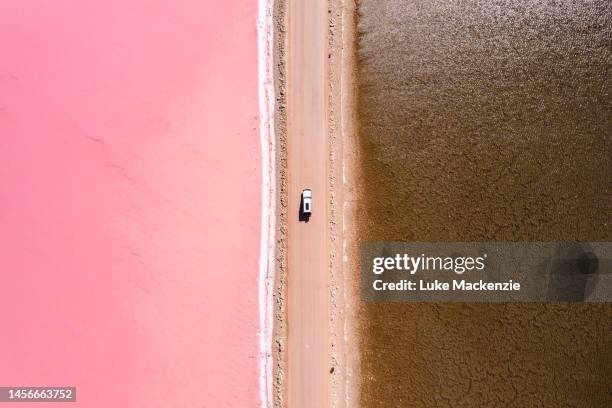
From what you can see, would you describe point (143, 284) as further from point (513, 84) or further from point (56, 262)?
point (513, 84)

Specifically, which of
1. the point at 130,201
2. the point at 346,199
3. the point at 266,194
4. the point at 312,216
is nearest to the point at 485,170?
the point at 346,199

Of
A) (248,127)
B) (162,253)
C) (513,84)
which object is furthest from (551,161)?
(162,253)

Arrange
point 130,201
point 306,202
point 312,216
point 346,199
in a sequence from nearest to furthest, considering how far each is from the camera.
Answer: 1. point 130,201
2. point 306,202
3. point 312,216
4. point 346,199

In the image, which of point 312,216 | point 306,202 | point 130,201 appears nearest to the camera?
point 130,201

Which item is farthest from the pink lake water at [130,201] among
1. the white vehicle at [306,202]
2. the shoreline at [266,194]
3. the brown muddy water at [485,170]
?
the brown muddy water at [485,170]

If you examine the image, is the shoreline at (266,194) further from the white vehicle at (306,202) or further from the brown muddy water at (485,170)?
the brown muddy water at (485,170)

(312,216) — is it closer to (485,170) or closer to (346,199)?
(346,199)
